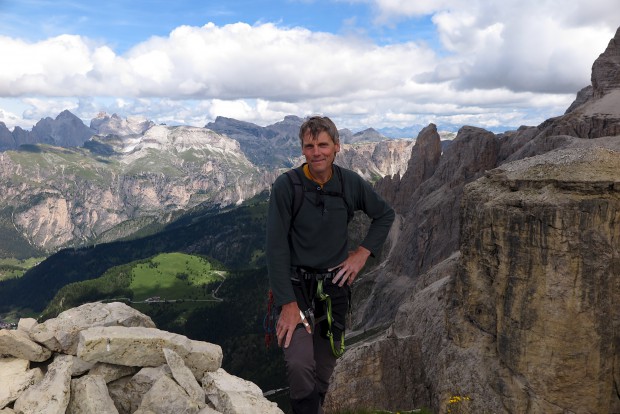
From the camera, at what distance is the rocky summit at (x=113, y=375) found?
A: 10211 mm

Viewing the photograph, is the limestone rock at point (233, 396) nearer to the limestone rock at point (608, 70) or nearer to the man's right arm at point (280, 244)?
the man's right arm at point (280, 244)

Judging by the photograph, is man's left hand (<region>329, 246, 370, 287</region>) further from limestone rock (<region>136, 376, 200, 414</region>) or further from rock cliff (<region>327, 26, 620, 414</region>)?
rock cliff (<region>327, 26, 620, 414</region>)

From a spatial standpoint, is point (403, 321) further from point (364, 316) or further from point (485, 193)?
point (364, 316)

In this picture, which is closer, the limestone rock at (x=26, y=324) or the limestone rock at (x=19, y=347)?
the limestone rock at (x=19, y=347)

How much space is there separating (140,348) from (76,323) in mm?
3411

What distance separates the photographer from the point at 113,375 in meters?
11.5

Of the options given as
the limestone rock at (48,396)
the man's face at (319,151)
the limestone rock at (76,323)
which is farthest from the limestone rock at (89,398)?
the man's face at (319,151)

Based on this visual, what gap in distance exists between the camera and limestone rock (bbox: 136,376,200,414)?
33.3 ft

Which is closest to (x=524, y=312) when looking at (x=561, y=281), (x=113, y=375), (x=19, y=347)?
(x=561, y=281)

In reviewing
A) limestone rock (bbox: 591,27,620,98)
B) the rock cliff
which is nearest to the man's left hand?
the rock cliff

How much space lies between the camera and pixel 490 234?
37.5 m

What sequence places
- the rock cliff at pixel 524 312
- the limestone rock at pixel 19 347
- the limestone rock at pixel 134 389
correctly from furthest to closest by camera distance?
the rock cliff at pixel 524 312
the limestone rock at pixel 19 347
the limestone rock at pixel 134 389

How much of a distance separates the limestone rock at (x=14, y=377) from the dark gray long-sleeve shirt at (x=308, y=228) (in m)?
6.87

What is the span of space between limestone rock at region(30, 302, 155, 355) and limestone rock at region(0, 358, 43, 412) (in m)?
0.79
